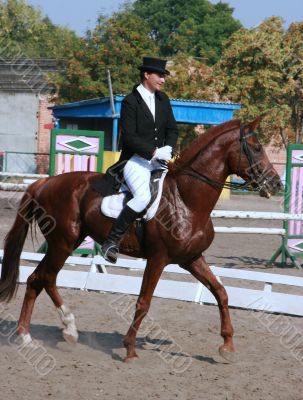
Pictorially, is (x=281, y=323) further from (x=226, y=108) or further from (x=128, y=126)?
(x=226, y=108)

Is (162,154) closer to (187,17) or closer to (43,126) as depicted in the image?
(43,126)

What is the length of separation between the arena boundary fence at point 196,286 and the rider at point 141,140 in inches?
93.1

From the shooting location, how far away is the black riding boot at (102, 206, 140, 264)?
21.0ft

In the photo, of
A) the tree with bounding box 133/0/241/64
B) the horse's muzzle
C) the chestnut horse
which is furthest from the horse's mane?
the tree with bounding box 133/0/241/64

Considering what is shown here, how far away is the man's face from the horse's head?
0.85m

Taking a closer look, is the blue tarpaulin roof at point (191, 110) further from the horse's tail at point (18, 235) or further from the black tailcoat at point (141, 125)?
the black tailcoat at point (141, 125)

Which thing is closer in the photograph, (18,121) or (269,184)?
(269,184)

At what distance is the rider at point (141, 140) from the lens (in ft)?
21.0

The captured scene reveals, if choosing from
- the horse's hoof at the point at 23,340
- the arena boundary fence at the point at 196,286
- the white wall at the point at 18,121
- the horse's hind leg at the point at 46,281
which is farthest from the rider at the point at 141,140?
the white wall at the point at 18,121

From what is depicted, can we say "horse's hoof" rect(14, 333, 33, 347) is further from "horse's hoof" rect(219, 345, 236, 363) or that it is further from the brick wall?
the brick wall

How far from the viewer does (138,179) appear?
21.0 ft

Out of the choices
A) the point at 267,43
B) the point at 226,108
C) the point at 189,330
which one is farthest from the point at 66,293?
the point at 267,43

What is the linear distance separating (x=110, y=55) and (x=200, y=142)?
26.1 metres

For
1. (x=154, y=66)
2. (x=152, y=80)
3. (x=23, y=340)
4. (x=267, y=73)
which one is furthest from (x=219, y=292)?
(x=267, y=73)
